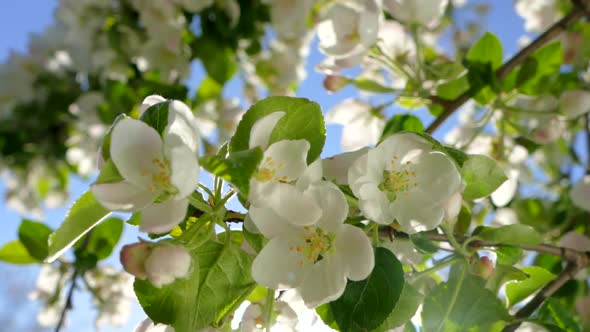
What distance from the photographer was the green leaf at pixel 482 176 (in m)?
0.48

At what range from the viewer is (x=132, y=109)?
1.64 meters

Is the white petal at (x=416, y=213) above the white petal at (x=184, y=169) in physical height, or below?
below

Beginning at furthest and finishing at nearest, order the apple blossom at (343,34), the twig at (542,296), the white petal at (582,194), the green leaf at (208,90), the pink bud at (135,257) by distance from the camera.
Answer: the green leaf at (208,90), the white petal at (582,194), the apple blossom at (343,34), the twig at (542,296), the pink bud at (135,257)

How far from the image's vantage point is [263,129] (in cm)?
38

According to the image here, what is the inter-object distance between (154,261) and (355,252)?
0.45 feet

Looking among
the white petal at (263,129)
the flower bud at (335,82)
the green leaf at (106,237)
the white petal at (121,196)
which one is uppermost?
the flower bud at (335,82)

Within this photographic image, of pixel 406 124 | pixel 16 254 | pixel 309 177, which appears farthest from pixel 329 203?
pixel 16 254

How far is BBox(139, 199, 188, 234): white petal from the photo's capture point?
351mm

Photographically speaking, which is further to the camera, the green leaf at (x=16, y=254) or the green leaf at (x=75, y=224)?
the green leaf at (x=16, y=254)

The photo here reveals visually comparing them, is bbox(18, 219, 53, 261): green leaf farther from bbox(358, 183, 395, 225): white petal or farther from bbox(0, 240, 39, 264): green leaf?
bbox(358, 183, 395, 225): white petal

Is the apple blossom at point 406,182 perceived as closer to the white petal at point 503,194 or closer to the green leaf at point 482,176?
the green leaf at point 482,176

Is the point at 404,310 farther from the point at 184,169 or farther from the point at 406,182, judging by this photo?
the point at 184,169

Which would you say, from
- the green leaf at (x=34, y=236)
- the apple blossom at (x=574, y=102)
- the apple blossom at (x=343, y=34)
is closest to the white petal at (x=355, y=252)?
the apple blossom at (x=343, y=34)

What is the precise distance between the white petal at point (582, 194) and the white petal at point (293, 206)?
0.87 meters
